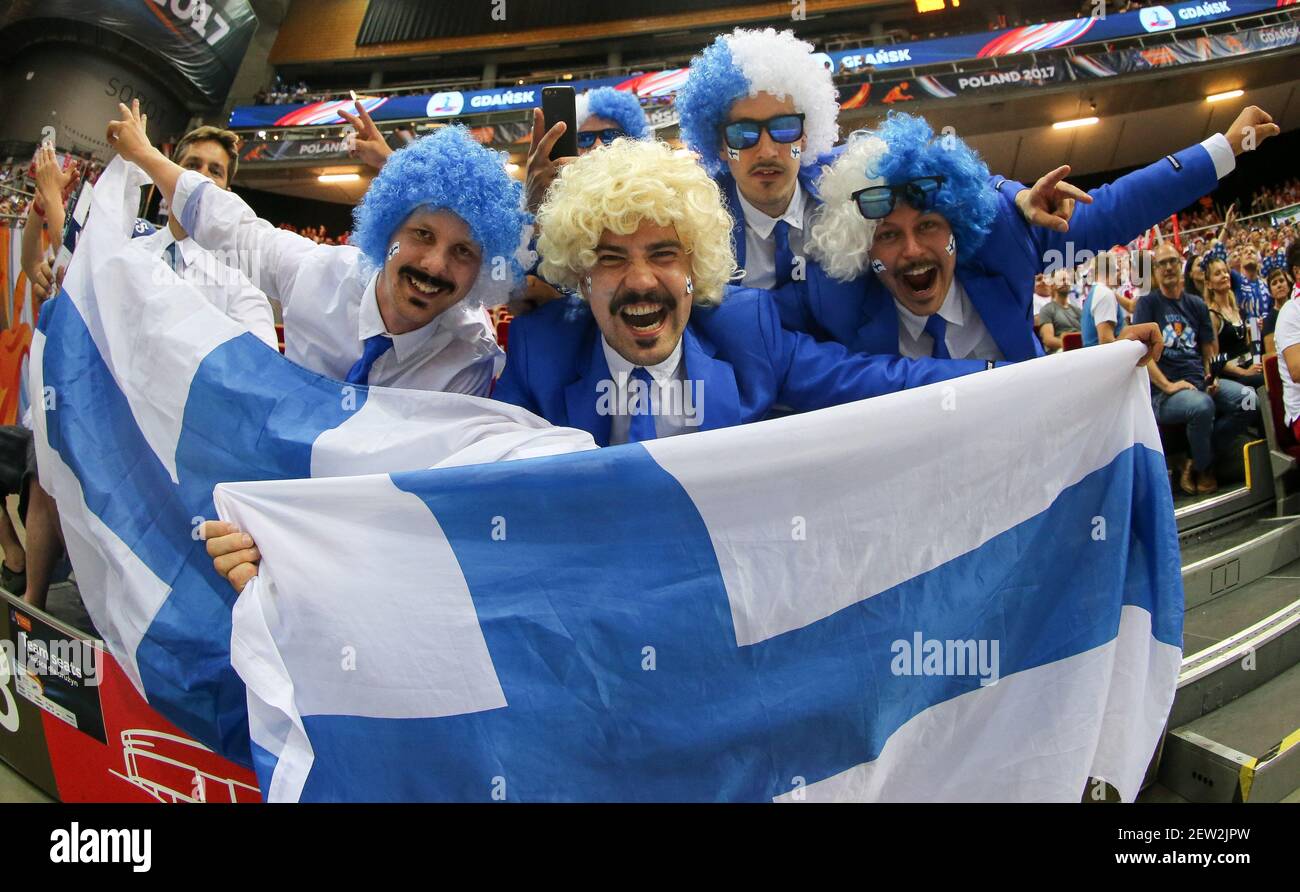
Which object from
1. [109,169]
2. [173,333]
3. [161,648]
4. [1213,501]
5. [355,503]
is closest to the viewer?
[355,503]

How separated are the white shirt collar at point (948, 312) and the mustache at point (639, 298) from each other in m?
0.75

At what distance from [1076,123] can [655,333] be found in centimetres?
1998

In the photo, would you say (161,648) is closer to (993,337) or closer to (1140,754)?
(1140,754)

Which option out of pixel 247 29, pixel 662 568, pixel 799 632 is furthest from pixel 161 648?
pixel 247 29

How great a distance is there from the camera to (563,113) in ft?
7.68

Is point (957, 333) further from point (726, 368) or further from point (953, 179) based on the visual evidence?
point (726, 368)

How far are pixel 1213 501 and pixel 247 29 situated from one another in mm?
22778

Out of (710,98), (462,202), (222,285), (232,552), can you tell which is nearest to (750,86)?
(710,98)

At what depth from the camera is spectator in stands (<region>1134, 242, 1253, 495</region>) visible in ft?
14.2

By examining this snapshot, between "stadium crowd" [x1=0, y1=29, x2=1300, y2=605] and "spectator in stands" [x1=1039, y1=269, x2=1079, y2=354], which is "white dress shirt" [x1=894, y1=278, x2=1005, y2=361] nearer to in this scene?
"stadium crowd" [x1=0, y1=29, x2=1300, y2=605]

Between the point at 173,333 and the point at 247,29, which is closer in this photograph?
the point at 173,333

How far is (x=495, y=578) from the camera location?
5.31 ft
